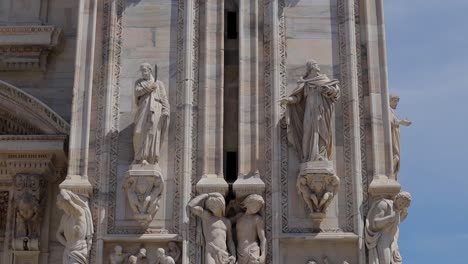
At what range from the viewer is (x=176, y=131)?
72.5ft

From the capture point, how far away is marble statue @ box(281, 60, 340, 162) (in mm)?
21438

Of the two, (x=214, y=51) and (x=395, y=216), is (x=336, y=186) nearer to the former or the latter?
(x=395, y=216)

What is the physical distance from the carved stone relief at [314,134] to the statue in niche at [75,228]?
4.50 m

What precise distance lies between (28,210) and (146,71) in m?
4.39

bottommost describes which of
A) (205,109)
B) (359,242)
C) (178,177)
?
(359,242)

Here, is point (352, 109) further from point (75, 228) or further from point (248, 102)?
point (75, 228)

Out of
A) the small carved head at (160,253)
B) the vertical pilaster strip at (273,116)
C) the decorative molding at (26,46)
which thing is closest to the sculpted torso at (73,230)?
the small carved head at (160,253)

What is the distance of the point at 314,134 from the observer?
2142 cm

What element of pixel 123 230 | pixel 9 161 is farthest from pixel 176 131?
pixel 9 161

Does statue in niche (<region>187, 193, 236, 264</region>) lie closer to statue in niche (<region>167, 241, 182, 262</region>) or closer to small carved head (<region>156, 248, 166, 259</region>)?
statue in niche (<region>167, 241, 182, 262</region>)

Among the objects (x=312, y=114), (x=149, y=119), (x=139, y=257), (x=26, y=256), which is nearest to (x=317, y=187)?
(x=312, y=114)

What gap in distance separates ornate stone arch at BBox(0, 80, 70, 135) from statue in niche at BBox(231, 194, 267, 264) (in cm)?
515

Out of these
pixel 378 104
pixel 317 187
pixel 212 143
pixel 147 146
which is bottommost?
pixel 317 187

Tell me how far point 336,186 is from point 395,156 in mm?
2397
